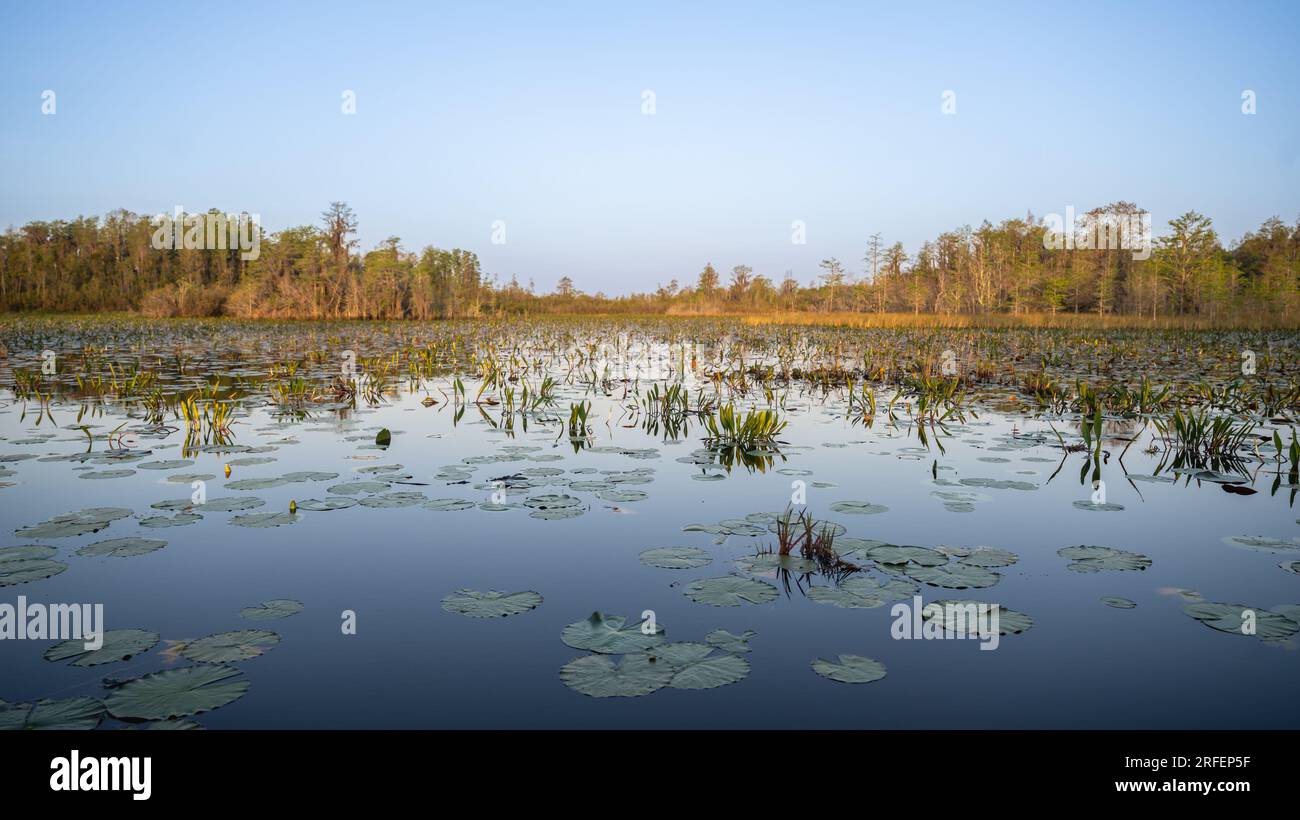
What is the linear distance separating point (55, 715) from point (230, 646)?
1.74 feet

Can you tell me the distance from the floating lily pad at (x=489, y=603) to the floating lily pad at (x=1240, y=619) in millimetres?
2621

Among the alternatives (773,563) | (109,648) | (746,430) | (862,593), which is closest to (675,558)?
(773,563)

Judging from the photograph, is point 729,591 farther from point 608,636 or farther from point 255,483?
point 255,483

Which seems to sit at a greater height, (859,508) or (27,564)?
(859,508)

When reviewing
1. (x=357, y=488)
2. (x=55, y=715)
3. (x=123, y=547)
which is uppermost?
(x=357, y=488)

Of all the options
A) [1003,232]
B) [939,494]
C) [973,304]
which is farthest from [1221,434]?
[1003,232]

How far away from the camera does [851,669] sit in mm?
2506

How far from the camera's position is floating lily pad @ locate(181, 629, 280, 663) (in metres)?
2.55

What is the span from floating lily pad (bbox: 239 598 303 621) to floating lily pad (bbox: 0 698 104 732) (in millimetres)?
679

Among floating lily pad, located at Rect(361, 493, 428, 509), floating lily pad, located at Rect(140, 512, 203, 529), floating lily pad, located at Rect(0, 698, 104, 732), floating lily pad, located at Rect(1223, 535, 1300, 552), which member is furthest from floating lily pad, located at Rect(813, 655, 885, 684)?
floating lily pad, located at Rect(140, 512, 203, 529)

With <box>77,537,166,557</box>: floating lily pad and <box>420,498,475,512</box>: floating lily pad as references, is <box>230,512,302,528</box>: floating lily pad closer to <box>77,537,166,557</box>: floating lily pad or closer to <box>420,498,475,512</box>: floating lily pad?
<box>77,537,166,557</box>: floating lily pad

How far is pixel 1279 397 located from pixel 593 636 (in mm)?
9698

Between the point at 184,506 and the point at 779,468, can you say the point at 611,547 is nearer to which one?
the point at 779,468
